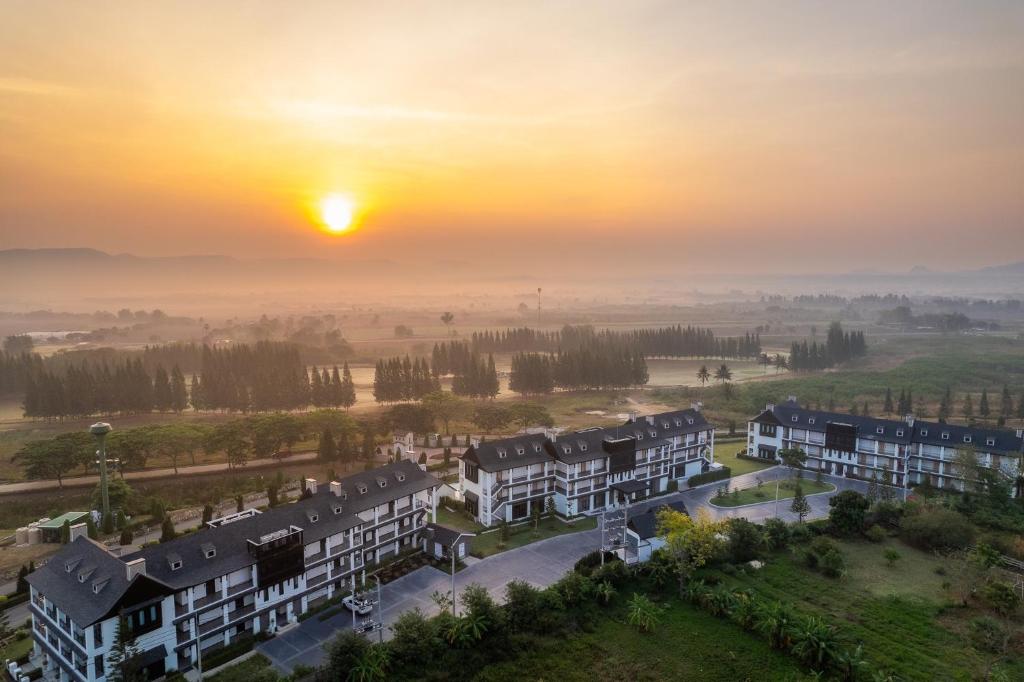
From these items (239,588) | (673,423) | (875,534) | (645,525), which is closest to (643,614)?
(645,525)

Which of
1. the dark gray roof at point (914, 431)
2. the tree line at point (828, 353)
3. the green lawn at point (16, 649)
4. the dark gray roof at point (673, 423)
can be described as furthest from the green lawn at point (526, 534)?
the tree line at point (828, 353)

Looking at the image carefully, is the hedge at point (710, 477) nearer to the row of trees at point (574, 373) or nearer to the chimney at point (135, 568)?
the chimney at point (135, 568)

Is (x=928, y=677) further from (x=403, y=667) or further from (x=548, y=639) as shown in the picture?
(x=403, y=667)

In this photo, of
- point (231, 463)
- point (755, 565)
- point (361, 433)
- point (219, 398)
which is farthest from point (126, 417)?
point (755, 565)

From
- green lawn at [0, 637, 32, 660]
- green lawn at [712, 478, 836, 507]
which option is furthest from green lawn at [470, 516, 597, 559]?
green lawn at [0, 637, 32, 660]

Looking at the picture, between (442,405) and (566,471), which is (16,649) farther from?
(442,405)

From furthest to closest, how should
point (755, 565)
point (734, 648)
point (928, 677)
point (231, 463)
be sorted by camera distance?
1. point (231, 463)
2. point (755, 565)
3. point (734, 648)
4. point (928, 677)
